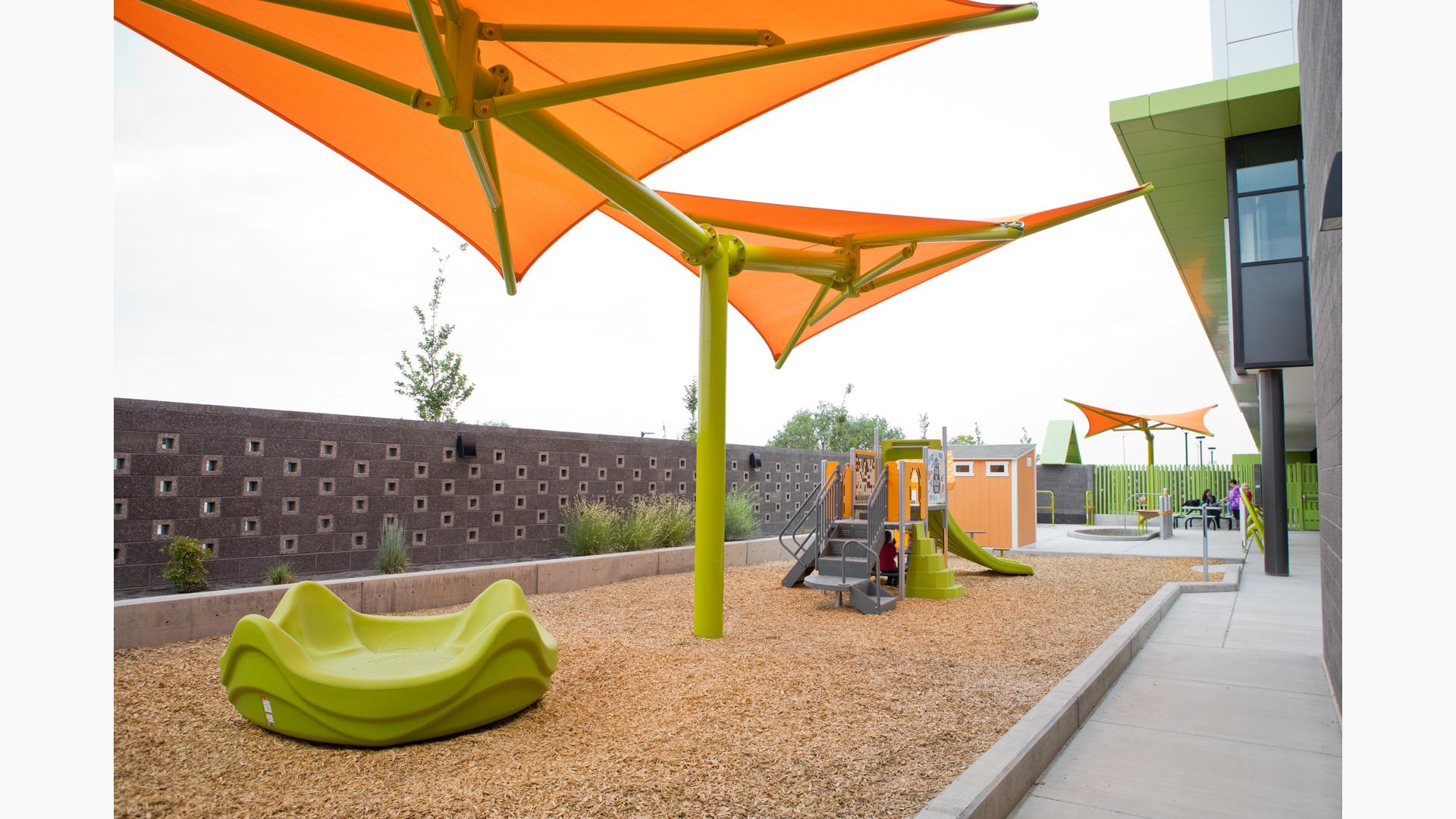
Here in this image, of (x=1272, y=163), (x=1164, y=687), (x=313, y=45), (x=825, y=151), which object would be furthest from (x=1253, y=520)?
(x=825, y=151)

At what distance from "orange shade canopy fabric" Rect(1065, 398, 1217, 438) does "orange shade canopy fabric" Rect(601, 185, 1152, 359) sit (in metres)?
15.5

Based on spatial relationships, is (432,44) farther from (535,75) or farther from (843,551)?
(843,551)

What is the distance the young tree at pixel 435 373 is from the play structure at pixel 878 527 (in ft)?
38.1

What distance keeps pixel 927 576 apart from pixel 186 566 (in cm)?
815

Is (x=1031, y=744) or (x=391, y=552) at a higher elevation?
(x=391, y=552)

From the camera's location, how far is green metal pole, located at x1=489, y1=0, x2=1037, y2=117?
4641 millimetres

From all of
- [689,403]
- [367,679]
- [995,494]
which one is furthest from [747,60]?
[689,403]

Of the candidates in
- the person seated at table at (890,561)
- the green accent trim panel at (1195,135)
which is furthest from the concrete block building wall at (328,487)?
the green accent trim panel at (1195,135)

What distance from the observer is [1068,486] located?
28.8 metres

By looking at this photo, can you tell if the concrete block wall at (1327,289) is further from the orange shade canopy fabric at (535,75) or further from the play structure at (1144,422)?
the play structure at (1144,422)

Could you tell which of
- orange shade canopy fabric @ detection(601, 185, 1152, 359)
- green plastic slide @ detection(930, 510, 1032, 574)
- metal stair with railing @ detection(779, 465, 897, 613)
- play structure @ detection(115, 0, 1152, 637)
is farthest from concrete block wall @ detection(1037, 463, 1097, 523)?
play structure @ detection(115, 0, 1152, 637)

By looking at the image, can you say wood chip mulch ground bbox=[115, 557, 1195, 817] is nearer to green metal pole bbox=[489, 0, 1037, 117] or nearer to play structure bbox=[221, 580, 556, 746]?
play structure bbox=[221, 580, 556, 746]

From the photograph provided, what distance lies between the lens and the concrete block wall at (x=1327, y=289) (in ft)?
14.6
